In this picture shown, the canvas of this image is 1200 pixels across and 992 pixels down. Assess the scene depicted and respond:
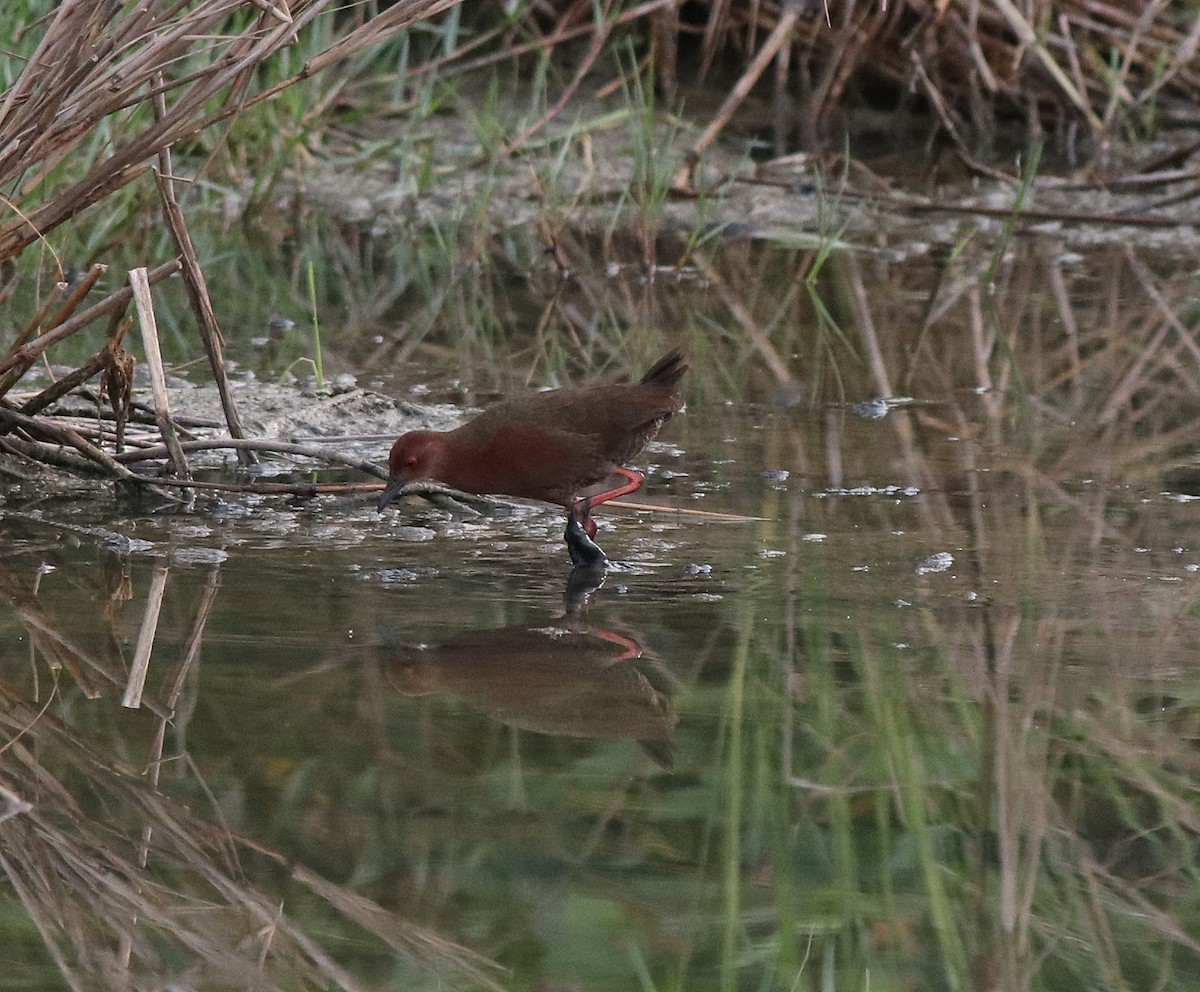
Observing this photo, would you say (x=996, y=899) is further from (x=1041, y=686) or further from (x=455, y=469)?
(x=455, y=469)

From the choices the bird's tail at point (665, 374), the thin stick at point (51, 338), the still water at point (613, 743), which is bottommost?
the still water at point (613, 743)

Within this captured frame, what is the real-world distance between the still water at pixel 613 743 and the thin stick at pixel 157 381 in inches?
4.7

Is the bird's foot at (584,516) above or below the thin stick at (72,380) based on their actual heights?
below

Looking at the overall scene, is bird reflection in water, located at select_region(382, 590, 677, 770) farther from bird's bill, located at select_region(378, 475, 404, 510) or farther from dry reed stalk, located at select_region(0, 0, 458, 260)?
dry reed stalk, located at select_region(0, 0, 458, 260)

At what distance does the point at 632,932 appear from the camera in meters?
2.10

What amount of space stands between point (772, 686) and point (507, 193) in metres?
6.19

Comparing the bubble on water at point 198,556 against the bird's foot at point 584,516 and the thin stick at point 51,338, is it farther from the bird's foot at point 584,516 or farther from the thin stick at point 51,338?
the bird's foot at point 584,516

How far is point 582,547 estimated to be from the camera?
3.57m

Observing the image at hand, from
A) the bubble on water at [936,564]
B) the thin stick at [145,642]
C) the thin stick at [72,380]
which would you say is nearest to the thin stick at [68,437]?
the thin stick at [72,380]

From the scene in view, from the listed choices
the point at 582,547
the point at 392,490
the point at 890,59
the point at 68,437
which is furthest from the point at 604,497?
the point at 890,59

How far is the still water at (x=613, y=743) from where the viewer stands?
2070 millimetres

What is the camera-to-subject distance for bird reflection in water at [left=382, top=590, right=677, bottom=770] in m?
2.72

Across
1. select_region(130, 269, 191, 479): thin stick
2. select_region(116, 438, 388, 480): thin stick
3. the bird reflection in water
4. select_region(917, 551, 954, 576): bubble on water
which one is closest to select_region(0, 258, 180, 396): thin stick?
select_region(130, 269, 191, 479): thin stick

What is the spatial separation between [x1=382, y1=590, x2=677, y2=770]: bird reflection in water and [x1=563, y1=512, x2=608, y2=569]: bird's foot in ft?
1.12
